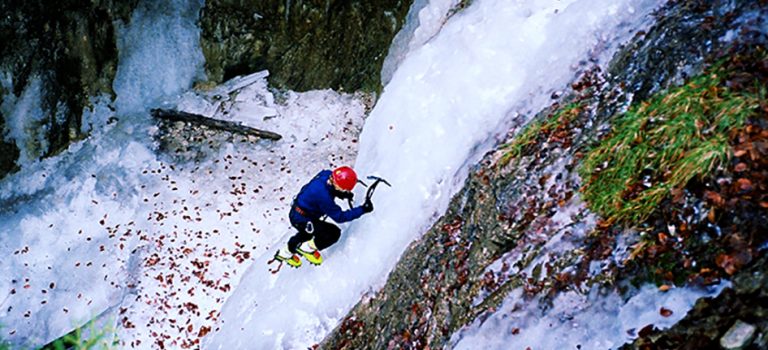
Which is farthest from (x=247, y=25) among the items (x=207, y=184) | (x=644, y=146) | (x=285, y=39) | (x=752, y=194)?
(x=752, y=194)

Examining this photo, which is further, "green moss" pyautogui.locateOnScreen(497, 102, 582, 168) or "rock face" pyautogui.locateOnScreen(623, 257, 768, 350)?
"green moss" pyautogui.locateOnScreen(497, 102, 582, 168)

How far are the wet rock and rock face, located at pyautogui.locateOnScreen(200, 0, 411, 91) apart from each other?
9.01 m

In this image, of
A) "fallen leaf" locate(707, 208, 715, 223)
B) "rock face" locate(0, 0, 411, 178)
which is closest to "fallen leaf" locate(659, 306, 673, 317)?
"fallen leaf" locate(707, 208, 715, 223)

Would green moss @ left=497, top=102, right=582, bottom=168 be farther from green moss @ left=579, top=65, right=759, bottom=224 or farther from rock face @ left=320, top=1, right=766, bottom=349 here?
green moss @ left=579, top=65, right=759, bottom=224

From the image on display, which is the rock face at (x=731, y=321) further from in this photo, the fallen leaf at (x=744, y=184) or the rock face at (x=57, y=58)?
the rock face at (x=57, y=58)

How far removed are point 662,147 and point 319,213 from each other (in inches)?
143

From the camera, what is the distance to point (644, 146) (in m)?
4.16

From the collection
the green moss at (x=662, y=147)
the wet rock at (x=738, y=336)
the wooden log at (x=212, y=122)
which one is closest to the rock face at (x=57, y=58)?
the wooden log at (x=212, y=122)

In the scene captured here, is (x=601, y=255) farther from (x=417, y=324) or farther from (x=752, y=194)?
(x=417, y=324)

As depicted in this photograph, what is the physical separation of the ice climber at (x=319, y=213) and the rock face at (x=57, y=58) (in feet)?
19.6

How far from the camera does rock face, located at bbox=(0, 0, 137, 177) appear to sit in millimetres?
9586

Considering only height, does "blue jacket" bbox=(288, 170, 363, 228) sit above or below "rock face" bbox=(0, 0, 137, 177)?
below

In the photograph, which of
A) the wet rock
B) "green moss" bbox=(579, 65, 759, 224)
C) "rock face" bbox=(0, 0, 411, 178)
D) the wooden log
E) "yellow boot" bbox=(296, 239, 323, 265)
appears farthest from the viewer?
the wooden log

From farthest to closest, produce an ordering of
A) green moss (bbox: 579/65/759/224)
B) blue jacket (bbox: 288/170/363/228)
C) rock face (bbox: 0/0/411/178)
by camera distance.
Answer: rock face (bbox: 0/0/411/178), blue jacket (bbox: 288/170/363/228), green moss (bbox: 579/65/759/224)
